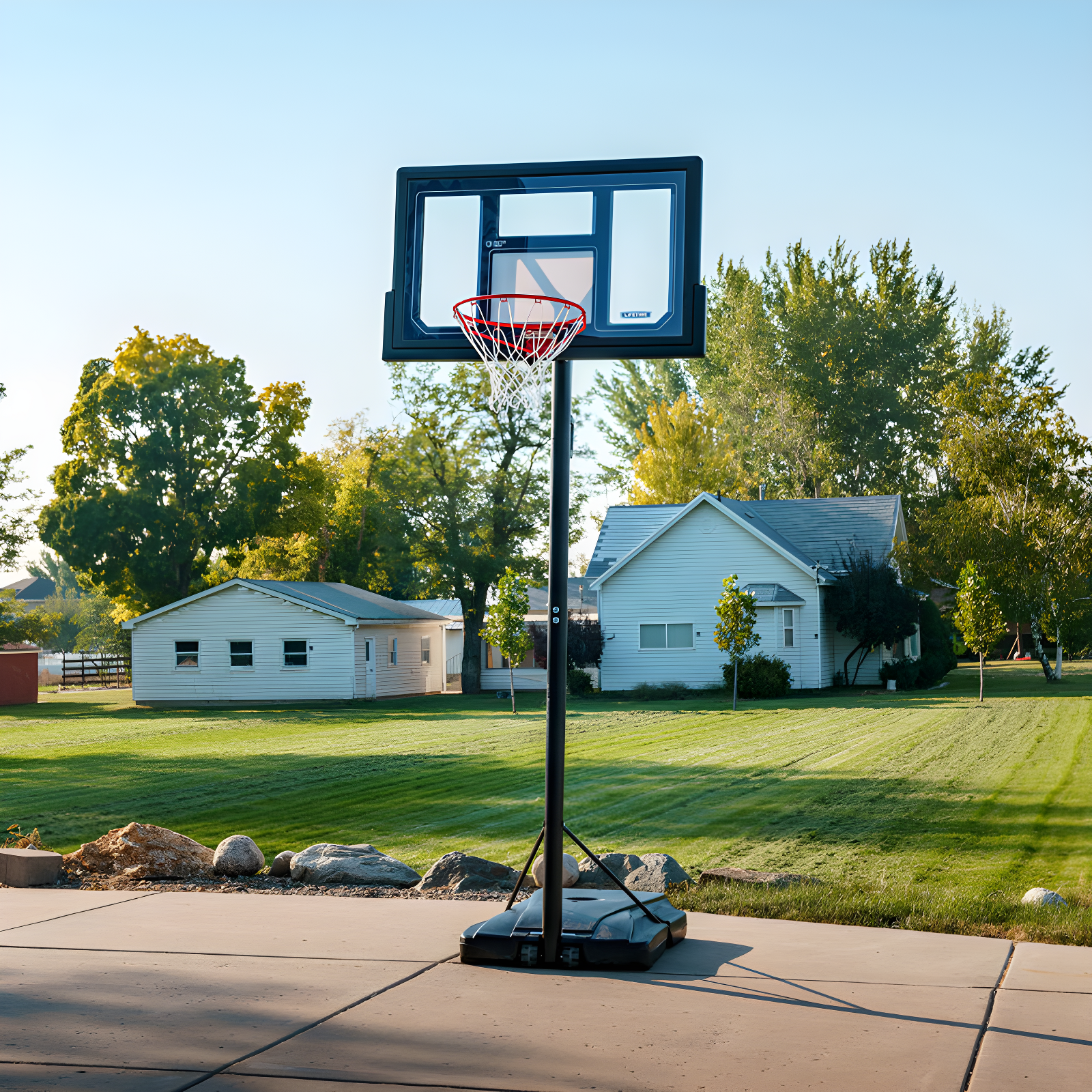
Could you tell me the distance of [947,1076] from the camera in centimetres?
436

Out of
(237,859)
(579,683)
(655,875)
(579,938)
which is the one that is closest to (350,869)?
(237,859)

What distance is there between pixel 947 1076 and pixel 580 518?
151 feet

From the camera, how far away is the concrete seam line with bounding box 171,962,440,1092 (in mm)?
4422

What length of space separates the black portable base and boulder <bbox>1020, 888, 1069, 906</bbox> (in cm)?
259

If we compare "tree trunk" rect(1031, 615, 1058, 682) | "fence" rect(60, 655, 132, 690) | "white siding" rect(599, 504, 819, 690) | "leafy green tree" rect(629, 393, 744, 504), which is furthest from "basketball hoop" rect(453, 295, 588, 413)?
"fence" rect(60, 655, 132, 690)

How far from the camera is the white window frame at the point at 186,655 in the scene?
128 ft

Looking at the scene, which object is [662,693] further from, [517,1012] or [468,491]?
[517,1012]

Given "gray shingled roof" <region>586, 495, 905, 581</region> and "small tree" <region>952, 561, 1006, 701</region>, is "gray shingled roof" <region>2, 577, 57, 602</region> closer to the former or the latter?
"gray shingled roof" <region>586, 495, 905, 581</region>

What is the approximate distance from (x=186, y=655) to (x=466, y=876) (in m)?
32.8

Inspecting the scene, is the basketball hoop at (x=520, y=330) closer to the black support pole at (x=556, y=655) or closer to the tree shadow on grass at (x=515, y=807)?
the black support pole at (x=556, y=655)

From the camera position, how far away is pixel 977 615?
99.7ft

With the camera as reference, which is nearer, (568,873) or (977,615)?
(568,873)

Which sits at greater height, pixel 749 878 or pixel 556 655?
pixel 556 655

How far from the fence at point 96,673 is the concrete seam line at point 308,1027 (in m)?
50.3
